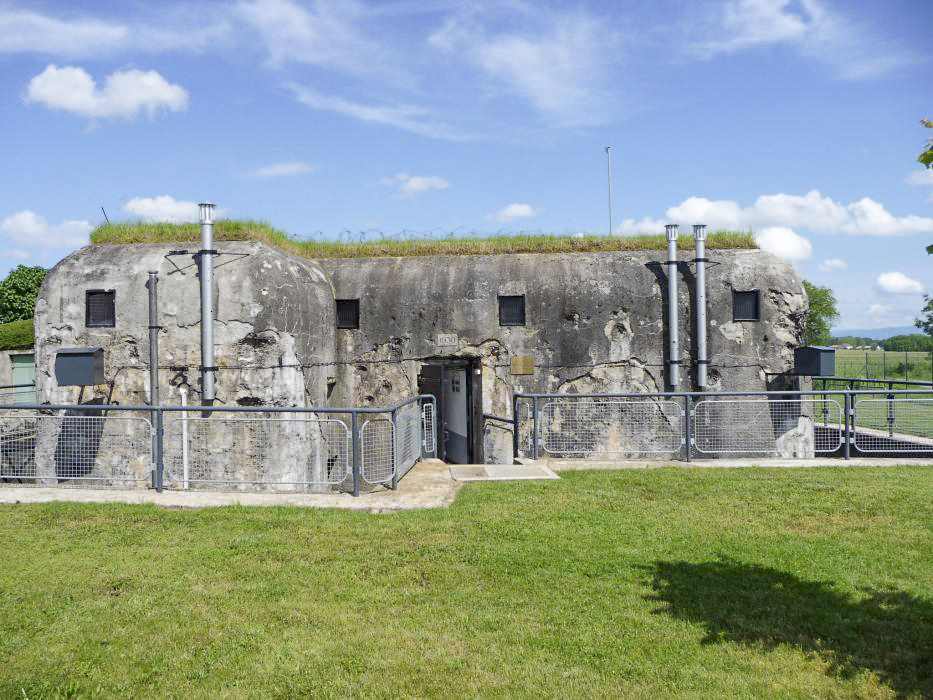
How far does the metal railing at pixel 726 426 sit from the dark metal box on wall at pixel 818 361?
1.75 ft

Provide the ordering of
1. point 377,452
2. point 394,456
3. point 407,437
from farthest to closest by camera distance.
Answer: point 407,437
point 377,452
point 394,456

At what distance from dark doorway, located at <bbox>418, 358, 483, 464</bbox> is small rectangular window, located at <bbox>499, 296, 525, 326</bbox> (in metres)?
1.11

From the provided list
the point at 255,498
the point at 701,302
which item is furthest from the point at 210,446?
the point at 701,302

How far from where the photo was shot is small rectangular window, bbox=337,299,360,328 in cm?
1558

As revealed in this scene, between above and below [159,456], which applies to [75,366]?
above

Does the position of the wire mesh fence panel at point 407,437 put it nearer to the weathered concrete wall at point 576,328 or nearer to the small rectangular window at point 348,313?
the weathered concrete wall at point 576,328

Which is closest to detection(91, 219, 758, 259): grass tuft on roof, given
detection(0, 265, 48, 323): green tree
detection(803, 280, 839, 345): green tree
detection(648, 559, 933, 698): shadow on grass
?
detection(648, 559, 933, 698): shadow on grass

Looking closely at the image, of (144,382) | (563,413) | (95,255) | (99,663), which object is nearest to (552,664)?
(99,663)

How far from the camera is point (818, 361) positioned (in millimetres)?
14078

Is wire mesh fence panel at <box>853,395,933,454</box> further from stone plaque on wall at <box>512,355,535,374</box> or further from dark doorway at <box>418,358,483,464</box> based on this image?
dark doorway at <box>418,358,483,464</box>

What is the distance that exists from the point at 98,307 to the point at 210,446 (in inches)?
142

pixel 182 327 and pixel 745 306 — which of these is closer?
pixel 182 327

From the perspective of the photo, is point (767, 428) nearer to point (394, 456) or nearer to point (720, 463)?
point (720, 463)

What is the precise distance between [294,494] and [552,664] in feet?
18.5
